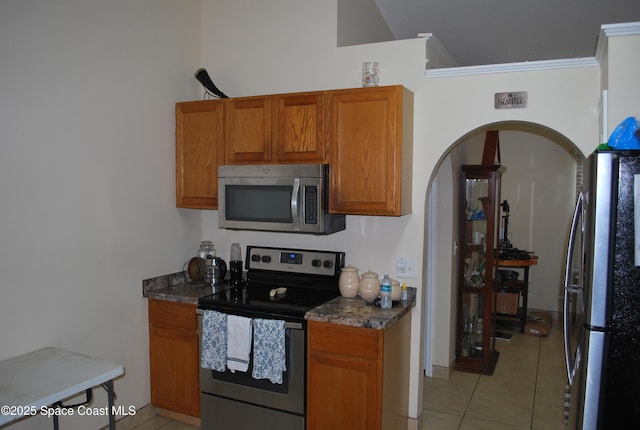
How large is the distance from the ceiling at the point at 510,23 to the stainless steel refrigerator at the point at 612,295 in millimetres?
2352

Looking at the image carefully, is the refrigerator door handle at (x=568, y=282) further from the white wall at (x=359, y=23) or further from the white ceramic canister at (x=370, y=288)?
the white wall at (x=359, y=23)

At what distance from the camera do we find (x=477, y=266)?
4500 millimetres

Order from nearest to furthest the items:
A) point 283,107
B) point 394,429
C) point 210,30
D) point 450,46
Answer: point 394,429
point 283,107
point 210,30
point 450,46

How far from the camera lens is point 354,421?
2.64 metres

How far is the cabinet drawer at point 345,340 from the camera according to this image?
8.47 feet

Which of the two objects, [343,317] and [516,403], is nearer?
[343,317]

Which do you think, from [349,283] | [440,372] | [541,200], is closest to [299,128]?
[349,283]

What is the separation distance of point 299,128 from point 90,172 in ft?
4.22

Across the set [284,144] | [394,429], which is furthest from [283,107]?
[394,429]

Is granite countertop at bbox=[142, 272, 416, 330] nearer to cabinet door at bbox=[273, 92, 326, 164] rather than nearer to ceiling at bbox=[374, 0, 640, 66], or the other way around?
cabinet door at bbox=[273, 92, 326, 164]

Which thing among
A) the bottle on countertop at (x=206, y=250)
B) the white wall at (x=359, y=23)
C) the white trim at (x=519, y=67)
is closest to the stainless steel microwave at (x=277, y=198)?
the bottle on countertop at (x=206, y=250)

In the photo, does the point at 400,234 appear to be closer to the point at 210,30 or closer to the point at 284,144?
the point at 284,144

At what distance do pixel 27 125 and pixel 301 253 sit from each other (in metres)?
1.80

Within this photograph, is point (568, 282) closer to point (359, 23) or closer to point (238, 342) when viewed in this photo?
point (238, 342)
